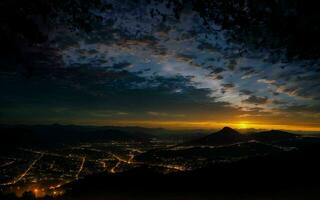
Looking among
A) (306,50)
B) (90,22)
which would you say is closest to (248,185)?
(306,50)

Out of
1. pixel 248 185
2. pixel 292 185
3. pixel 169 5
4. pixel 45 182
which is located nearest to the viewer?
pixel 169 5

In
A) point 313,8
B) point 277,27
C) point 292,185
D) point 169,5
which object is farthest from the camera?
point 292,185

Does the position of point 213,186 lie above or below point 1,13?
below

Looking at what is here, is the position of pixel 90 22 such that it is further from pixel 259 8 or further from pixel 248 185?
pixel 248 185

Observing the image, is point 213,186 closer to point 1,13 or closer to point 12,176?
point 1,13

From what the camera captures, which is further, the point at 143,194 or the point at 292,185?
the point at 143,194

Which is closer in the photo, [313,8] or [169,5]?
[313,8]

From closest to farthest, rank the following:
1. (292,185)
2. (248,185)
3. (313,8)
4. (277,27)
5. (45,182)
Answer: (313,8) → (277,27) → (292,185) → (248,185) → (45,182)

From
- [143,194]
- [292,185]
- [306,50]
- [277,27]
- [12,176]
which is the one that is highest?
[277,27]

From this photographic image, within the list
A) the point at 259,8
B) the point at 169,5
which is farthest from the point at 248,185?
the point at 169,5
